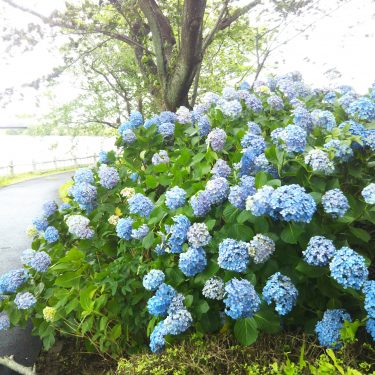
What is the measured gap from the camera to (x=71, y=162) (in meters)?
26.8

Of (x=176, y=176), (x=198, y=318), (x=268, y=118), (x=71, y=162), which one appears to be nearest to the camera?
(x=198, y=318)

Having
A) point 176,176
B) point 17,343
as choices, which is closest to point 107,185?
point 176,176

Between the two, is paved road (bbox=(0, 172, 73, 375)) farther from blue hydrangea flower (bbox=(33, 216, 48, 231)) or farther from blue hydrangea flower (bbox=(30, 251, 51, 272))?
blue hydrangea flower (bbox=(33, 216, 48, 231))

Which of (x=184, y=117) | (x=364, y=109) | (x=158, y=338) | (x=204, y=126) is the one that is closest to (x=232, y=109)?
(x=204, y=126)

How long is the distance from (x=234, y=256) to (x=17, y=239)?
511 cm

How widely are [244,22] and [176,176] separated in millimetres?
6354

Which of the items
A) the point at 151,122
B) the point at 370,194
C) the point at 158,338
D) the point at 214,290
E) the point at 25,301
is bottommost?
the point at 25,301

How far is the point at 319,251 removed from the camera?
4.92ft

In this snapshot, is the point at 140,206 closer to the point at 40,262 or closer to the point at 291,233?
the point at 291,233

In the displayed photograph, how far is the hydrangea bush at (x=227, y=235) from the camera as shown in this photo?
1577mm

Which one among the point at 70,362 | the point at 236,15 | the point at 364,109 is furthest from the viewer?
the point at 236,15

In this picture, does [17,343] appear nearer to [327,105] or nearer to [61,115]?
[327,105]

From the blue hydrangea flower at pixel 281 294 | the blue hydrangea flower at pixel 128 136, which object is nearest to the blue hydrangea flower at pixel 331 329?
the blue hydrangea flower at pixel 281 294

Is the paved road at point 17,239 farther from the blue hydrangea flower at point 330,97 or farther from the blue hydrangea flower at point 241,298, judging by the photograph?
the blue hydrangea flower at point 330,97
